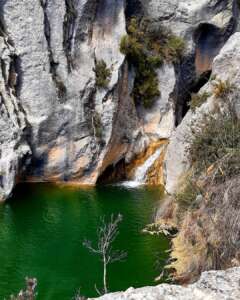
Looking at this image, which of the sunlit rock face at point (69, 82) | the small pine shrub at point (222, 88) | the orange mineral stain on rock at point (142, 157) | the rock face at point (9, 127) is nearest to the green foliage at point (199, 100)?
the small pine shrub at point (222, 88)

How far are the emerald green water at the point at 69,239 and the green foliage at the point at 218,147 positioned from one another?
2822 millimetres

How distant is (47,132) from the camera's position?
77.6 ft

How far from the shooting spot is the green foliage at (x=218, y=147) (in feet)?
47.1

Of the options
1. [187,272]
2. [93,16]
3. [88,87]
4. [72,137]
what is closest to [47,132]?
[72,137]

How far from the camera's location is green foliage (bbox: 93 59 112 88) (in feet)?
80.2

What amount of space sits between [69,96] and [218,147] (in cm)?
1007

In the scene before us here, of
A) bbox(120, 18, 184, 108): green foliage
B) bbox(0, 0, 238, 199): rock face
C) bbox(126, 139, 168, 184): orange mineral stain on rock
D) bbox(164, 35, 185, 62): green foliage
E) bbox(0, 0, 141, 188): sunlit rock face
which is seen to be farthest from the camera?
bbox(164, 35, 185, 62): green foliage

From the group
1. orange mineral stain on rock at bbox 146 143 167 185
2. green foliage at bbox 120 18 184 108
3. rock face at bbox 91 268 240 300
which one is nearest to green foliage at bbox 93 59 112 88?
green foliage at bbox 120 18 184 108

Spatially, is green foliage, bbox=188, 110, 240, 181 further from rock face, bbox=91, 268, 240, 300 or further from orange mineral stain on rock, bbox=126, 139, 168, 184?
rock face, bbox=91, 268, 240, 300

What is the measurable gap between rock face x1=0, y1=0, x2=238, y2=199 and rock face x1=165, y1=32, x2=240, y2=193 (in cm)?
506

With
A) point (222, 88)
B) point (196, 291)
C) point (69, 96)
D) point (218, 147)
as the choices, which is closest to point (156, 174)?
point (69, 96)

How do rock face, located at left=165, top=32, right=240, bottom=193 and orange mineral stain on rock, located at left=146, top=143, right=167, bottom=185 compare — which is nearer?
rock face, located at left=165, top=32, right=240, bottom=193

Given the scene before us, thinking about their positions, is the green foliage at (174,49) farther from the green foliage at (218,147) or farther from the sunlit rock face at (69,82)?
the green foliage at (218,147)

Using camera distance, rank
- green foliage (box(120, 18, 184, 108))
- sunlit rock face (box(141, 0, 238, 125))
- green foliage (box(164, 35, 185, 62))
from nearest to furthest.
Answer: green foliage (box(120, 18, 184, 108)) < green foliage (box(164, 35, 185, 62)) < sunlit rock face (box(141, 0, 238, 125))
